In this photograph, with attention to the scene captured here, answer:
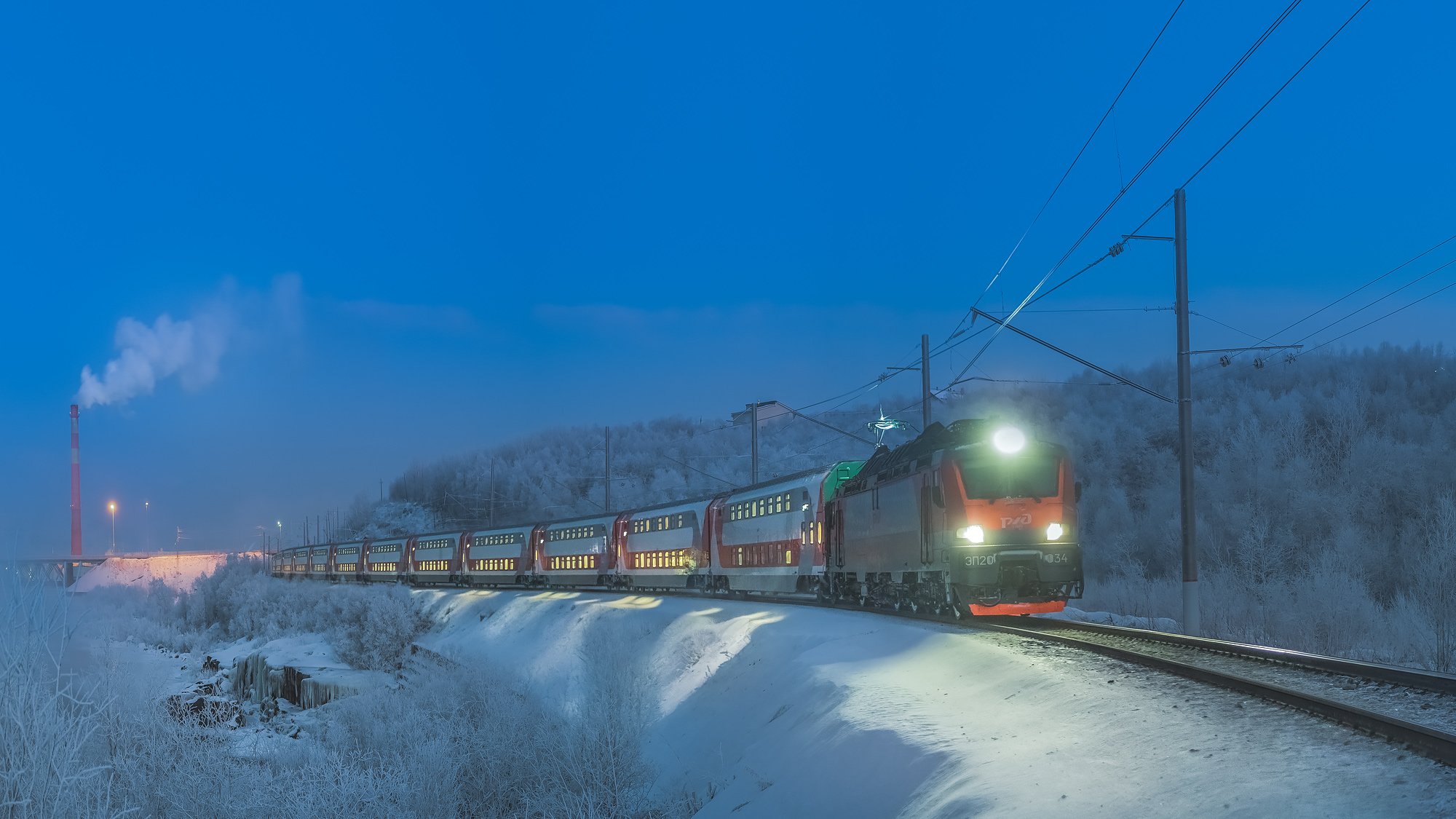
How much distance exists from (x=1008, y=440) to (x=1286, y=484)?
32.3 m

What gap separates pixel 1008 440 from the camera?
19.1 meters

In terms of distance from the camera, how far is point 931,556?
64.2ft

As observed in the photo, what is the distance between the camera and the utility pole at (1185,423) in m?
19.1

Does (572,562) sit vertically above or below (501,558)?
above

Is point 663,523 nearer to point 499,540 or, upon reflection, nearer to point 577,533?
point 577,533

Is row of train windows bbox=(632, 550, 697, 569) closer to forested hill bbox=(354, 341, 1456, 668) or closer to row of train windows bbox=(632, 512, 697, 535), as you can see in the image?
row of train windows bbox=(632, 512, 697, 535)

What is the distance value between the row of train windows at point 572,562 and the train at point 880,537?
78mm

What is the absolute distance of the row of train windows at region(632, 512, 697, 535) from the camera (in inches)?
1491

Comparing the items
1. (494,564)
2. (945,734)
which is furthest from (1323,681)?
(494,564)

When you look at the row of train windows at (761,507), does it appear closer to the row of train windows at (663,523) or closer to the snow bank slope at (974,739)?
the row of train windows at (663,523)

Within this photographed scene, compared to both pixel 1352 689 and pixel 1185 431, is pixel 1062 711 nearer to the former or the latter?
pixel 1352 689

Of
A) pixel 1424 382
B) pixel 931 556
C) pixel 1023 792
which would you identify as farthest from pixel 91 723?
pixel 1424 382

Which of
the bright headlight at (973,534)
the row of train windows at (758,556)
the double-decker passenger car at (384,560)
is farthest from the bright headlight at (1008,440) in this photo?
the double-decker passenger car at (384,560)

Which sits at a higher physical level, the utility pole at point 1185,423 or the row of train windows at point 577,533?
the utility pole at point 1185,423
